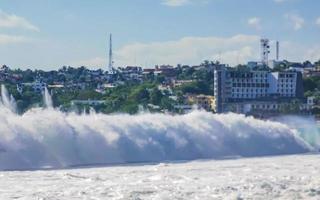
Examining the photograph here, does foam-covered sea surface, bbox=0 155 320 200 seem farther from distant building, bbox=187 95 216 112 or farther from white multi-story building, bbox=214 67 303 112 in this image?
white multi-story building, bbox=214 67 303 112

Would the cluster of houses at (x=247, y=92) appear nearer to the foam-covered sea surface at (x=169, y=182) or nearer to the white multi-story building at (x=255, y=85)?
the white multi-story building at (x=255, y=85)

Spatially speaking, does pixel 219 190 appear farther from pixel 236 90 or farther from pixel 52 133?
pixel 236 90

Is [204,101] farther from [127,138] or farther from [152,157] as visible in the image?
[152,157]

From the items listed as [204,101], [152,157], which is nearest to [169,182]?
[152,157]

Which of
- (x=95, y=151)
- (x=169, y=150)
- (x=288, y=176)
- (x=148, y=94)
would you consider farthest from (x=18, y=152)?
(x=148, y=94)

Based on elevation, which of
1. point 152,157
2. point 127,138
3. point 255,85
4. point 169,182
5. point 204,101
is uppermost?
point 255,85

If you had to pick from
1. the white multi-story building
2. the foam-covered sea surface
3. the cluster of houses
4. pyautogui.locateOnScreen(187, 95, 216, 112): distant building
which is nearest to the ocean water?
the foam-covered sea surface
